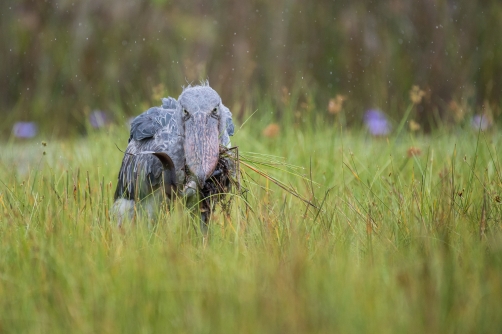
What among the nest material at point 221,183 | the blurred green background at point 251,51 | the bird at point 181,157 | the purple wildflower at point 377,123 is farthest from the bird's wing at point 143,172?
the blurred green background at point 251,51

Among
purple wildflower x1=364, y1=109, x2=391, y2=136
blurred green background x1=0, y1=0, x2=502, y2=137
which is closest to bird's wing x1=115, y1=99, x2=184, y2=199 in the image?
purple wildflower x1=364, y1=109, x2=391, y2=136

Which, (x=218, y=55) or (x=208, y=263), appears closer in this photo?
(x=208, y=263)

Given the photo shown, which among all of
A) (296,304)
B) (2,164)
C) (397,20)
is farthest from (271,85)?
(296,304)

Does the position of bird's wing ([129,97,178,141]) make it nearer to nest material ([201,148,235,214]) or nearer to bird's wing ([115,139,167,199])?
bird's wing ([115,139,167,199])

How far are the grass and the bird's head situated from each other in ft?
0.62

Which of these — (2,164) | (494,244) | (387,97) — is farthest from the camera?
(387,97)

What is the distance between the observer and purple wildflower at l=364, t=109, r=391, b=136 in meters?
4.77

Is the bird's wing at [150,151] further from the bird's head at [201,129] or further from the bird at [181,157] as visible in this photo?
the bird's head at [201,129]

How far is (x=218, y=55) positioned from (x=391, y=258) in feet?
18.4

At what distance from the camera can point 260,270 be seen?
6.48ft

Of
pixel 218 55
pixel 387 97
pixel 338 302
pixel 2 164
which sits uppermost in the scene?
pixel 218 55

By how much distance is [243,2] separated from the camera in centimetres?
758

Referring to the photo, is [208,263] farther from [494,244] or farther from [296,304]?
[494,244]

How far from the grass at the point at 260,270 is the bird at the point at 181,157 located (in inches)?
4.9
